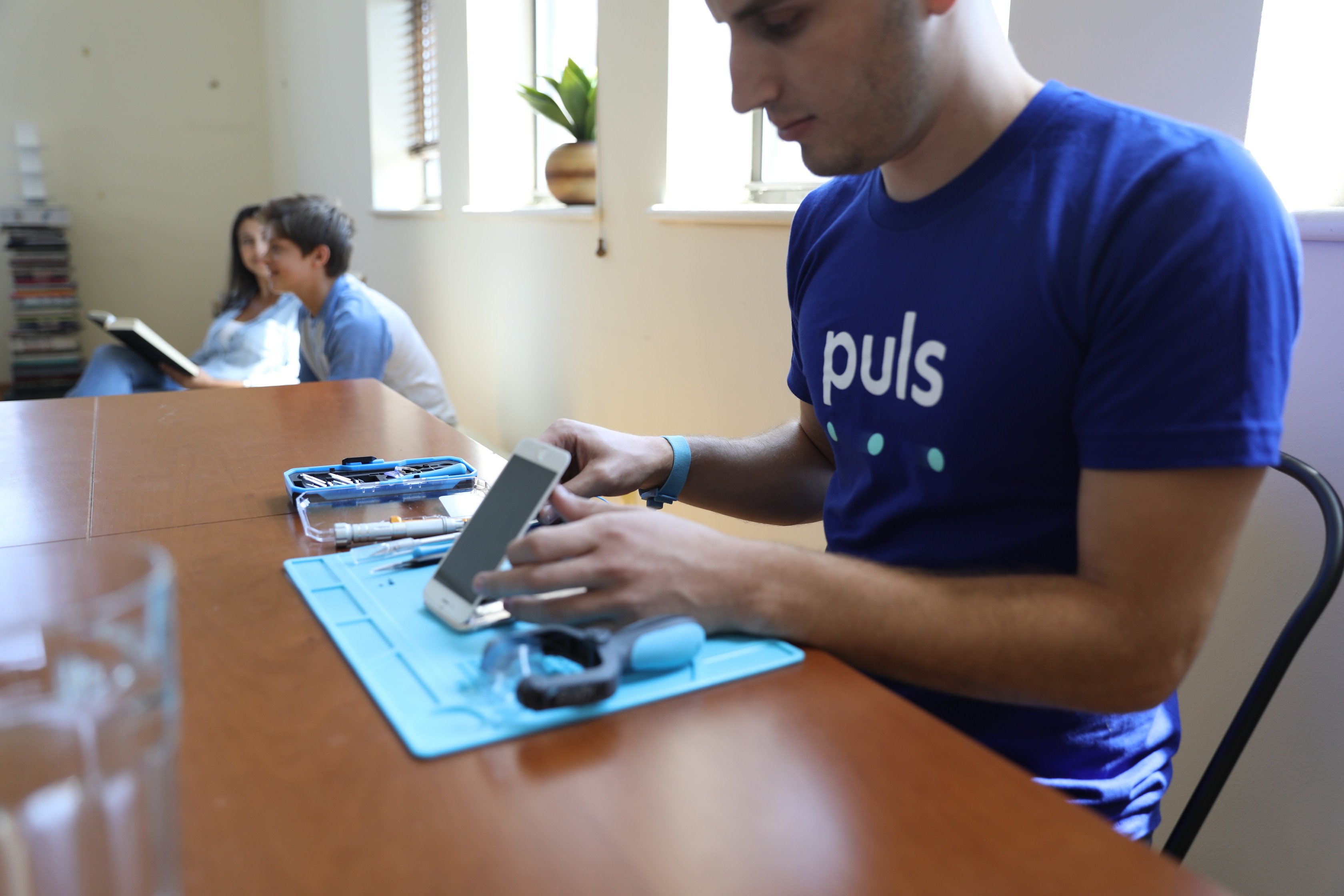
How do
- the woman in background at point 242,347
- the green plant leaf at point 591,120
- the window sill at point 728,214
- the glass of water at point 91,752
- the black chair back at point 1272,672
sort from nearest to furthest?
the glass of water at point 91,752 < the black chair back at point 1272,672 < the window sill at point 728,214 < the green plant leaf at point 591,120 < the woman in background at point 242,347

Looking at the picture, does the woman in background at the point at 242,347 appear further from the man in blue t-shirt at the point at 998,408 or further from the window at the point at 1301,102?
the window at the point at 1301,102

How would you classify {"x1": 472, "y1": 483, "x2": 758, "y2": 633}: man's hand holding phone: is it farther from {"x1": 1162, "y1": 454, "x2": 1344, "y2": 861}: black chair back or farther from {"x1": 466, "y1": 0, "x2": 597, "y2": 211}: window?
{"x1": 466, "y1": 0, "x2": 597, "y2": 211}: window

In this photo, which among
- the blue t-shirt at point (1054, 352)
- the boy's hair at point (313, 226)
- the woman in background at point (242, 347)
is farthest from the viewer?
the woman in background at point (242, 347)

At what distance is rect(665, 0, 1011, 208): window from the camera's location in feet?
7.15

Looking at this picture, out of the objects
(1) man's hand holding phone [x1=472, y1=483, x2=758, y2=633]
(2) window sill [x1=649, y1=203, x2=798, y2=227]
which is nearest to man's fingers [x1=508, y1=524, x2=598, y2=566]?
(1) man's hand holding phone [x1=472, y1=483, x2=758, y2=633]

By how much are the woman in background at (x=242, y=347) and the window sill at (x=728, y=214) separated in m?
1.43

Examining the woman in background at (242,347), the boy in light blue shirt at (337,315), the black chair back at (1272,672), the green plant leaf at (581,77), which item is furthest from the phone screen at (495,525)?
the woman in background at (242,347)

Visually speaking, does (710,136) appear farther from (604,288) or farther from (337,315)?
(337,315)

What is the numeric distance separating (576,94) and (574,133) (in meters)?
0.11

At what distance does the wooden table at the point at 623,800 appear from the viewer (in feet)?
1.37

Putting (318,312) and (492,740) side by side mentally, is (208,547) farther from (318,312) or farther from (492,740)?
(318,312)

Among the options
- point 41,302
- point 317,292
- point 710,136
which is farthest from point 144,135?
point 710,136

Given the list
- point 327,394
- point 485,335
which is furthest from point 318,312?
point 327,394

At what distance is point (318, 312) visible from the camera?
2855 millimetres
